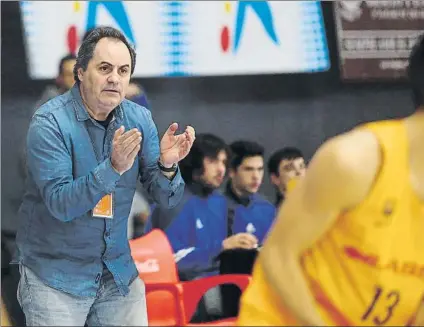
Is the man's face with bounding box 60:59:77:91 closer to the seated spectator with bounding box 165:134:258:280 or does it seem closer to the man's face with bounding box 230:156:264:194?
the seated spectator with bounding box 165:134:258:280

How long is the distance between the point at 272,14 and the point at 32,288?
1406 mm

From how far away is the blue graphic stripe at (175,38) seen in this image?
2.83 meters

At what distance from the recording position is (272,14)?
2.88m

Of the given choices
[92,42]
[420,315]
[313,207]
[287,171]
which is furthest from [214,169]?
[313,207]

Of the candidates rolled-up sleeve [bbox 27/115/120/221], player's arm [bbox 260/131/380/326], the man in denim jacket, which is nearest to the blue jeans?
the man in denim jacket

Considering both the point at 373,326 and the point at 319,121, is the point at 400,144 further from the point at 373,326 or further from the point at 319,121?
the point at 319,121

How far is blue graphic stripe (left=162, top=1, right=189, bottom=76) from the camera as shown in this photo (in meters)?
2.83

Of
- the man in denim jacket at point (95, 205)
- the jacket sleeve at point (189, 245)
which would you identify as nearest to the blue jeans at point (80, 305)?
the man in denim jacket at point (95, 205)

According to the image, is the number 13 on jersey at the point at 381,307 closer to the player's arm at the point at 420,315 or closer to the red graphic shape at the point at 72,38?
the player's arm at the point at 420,315

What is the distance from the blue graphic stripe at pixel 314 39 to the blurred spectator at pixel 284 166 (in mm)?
318

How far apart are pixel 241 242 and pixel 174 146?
2.81ft

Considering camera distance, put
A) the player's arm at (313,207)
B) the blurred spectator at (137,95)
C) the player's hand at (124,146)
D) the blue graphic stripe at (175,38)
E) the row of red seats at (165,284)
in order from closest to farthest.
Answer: the player's arm at (313,207), the player's hand at (124,146), the row of red seats at (165,284), the blurred spectator at (137,95), the blue graphic stripe at (175,38)

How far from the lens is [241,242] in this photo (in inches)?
108

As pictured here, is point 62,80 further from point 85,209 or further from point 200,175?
point 85,209
